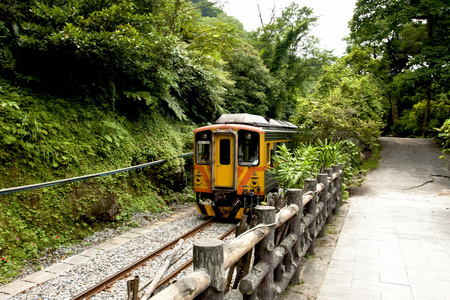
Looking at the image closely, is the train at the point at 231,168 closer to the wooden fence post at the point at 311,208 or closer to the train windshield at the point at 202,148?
the train windshield at the point at 202,148

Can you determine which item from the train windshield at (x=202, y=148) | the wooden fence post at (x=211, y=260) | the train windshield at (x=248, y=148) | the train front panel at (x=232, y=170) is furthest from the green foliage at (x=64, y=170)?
the wooden fence post at (x=211, y=260)

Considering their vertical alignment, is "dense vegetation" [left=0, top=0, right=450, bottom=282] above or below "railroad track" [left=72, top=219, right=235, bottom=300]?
above

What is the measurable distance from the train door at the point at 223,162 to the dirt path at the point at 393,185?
2.66 meters

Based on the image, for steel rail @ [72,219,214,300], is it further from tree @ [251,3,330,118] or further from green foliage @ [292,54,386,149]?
tree @ [251,3,330,118]

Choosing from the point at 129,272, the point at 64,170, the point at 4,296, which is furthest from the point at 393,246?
the point at 64,170

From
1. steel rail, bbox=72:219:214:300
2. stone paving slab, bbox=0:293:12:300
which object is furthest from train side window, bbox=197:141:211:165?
stone paving slab, bbox=0:293:12:300

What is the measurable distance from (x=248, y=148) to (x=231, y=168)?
2.23ft

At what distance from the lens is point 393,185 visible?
1197cm

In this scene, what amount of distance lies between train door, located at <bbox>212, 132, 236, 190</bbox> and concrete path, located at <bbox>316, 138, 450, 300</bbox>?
2.97 m

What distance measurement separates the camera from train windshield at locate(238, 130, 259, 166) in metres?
7.71

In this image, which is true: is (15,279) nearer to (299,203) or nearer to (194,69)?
(299,203)

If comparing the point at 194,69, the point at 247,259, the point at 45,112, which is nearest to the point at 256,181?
the point at 247,259

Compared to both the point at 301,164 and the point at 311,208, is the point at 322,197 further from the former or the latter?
the point at 301,164

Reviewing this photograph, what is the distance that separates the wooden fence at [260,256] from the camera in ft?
6.51
